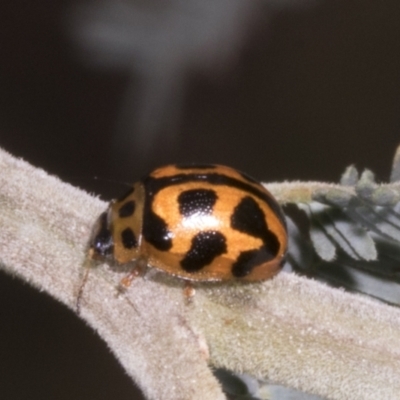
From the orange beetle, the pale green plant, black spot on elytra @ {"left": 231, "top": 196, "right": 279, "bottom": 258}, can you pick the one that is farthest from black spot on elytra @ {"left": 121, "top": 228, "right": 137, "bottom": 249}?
black spot on elytra @ {"left": 231, "top": 196, "right": 279, "bottom": 258}

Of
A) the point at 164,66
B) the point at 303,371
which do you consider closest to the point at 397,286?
the point at 303,371

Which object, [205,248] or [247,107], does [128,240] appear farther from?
[247,107]

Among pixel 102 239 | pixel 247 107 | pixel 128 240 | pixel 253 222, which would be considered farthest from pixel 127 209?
pixel 247 107

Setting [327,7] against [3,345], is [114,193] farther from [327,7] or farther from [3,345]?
A: [327,7]

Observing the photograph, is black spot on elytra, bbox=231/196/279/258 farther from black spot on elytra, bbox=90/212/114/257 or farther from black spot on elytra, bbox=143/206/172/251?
black spot on elytra, bbox=90/212/114/257

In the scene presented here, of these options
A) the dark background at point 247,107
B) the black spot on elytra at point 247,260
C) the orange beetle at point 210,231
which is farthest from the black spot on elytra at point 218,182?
the dark background at point 247,107

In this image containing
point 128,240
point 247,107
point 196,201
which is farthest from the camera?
point 247,107

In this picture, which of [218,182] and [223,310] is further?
[218,182]
